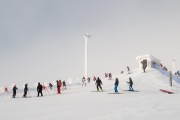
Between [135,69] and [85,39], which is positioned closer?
[135,69]

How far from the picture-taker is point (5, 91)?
3819 centimetres

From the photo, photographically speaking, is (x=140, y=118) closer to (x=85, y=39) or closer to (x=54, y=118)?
(x=54, y=118)

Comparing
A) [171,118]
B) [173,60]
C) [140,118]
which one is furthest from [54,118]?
[173,60]

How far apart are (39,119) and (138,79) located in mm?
32694

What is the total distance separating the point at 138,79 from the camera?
42.4m

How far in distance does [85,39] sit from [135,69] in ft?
54.8

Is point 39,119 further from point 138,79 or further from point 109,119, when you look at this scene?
point 138,79

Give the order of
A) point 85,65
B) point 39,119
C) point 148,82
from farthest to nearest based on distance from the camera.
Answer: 1. point 85,65
2. point 148,82
3. point 39,119

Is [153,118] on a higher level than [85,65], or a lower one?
lower

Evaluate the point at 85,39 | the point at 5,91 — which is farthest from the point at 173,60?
the point at 5,91

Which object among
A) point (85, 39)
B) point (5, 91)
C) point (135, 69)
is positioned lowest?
point (5, 91)

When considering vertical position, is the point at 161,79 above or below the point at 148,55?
below

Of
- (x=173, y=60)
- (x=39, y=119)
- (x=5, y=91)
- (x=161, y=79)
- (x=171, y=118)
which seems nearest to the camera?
(x=171, y=118)

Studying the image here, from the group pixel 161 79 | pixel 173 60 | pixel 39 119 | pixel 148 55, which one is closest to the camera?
pixel 39 119
